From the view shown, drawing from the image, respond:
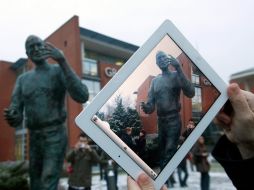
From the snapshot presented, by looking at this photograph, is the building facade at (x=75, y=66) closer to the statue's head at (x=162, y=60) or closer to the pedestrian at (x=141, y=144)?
the statue's head at (x=162, y=60)

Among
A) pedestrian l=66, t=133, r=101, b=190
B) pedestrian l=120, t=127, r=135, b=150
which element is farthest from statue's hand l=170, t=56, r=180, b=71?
pedestrian l=66, t=133, r=101, b=190

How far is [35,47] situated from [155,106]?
106 inches

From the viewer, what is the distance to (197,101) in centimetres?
174

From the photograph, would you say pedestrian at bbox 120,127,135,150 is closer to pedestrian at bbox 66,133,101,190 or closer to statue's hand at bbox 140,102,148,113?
statue's hand at bbox 140,102,148,113

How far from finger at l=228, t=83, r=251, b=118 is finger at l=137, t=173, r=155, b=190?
479mm

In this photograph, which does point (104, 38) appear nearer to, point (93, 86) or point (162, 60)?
point (93, 86)

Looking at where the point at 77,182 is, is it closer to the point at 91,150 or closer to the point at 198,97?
the point at 91,150

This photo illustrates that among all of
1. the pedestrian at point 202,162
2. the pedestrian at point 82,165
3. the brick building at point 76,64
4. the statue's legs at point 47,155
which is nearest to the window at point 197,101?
the statue's legs at point 47,155

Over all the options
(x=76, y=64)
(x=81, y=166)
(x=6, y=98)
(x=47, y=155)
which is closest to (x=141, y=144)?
(x=47, y=155)

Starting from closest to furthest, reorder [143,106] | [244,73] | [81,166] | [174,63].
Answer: [143,106]
[174,63]
[81,166]
[244,73]

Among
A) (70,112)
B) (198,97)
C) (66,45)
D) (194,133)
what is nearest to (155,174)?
(194,133)

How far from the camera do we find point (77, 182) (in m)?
6.55

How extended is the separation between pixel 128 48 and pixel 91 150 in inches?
1034

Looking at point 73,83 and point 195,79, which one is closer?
point 195,79
